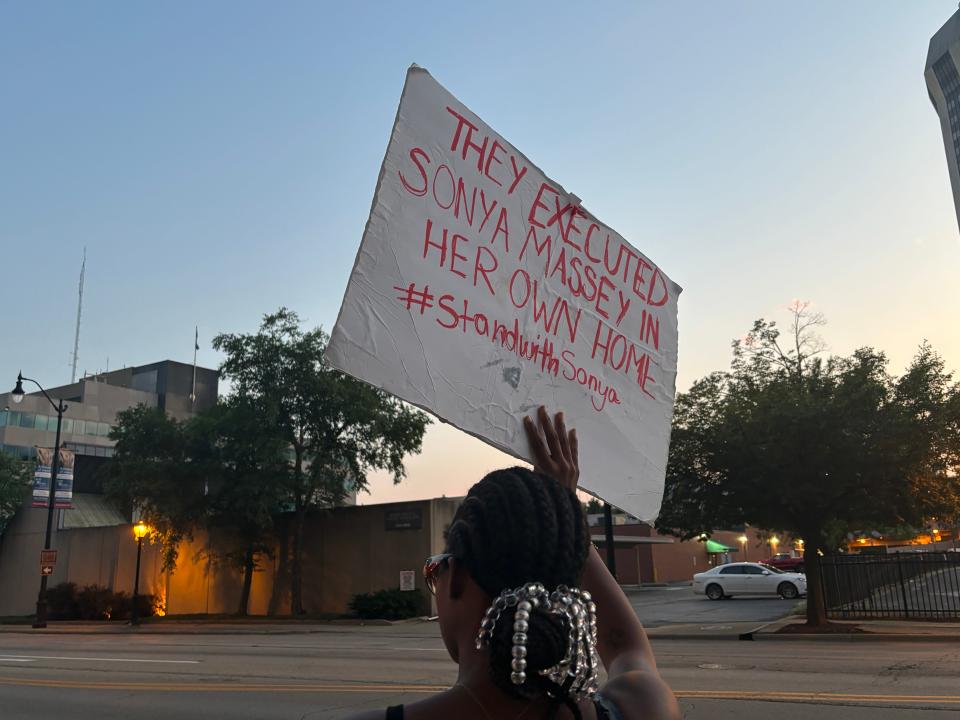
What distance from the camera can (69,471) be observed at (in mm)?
31797

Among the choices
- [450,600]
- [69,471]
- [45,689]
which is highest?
[69,471]

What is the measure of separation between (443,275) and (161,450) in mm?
31485

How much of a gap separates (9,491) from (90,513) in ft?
14.5

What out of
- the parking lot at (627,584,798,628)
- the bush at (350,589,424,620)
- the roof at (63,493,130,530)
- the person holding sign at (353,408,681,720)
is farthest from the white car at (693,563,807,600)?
the person holding sign at (353,408,681,720)

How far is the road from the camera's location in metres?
9.38

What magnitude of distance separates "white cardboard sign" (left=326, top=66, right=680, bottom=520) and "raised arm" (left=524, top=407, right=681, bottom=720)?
0.25 ft

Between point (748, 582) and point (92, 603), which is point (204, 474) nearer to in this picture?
point (92, 603)

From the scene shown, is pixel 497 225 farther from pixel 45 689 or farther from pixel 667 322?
pixel 45 689

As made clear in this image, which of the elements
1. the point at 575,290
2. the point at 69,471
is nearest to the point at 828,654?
the point at 575,290

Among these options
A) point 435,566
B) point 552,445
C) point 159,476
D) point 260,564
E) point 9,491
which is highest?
point 9,491

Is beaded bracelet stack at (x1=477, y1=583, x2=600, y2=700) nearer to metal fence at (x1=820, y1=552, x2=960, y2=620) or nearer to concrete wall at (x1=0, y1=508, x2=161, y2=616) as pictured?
metal fence at (x1=820, y1=552, x2=960, y2=620)

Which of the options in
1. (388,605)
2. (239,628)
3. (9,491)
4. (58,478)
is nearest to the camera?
(239,628)

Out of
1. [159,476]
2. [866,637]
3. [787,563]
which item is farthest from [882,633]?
[787,563]

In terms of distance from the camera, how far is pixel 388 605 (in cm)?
2778
